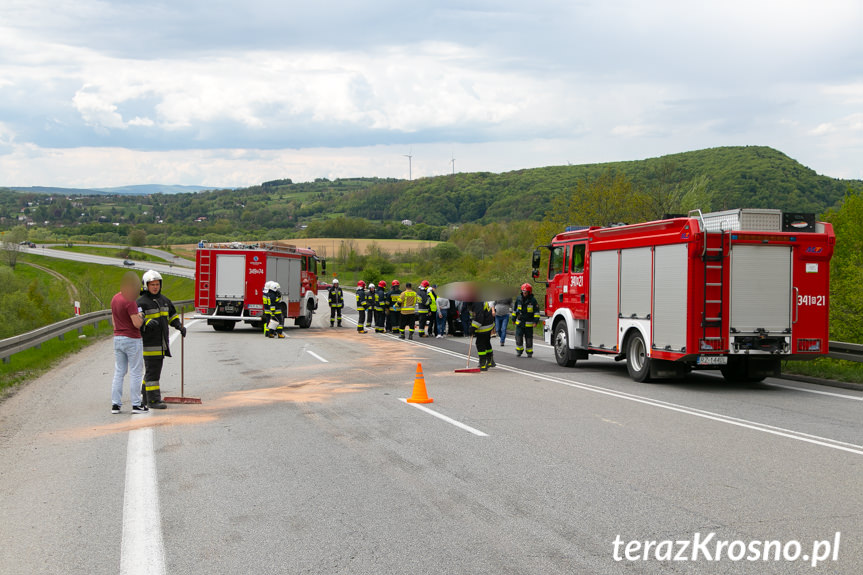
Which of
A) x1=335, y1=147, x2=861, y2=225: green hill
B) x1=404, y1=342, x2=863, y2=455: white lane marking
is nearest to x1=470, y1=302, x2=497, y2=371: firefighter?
x1=404, y1=342, x2=863, y2=455: white lane marking

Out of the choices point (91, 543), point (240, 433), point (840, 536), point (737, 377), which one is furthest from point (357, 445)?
point (737, 377)

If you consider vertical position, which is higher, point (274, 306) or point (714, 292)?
point (714, 292)

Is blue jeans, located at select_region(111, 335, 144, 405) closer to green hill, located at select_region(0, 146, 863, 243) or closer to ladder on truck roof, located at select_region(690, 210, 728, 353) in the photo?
ladder on truck roof, located at select_region(690, 210, 728, 353)

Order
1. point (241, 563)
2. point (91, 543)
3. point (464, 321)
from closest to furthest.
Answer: point (241, 563) → point (91, 543) → point (464, 321)

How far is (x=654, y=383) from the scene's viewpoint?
15.0 meters

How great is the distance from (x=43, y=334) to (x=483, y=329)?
1134 cm

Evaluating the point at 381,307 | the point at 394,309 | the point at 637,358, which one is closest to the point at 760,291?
the point at 637,358

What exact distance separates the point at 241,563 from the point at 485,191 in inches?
5026

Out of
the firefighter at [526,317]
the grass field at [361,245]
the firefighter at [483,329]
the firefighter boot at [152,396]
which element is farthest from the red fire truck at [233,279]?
the grass field at [361,245]

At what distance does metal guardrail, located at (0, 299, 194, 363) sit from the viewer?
54.0 ft

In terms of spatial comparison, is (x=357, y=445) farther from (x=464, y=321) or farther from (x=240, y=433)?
(x=464, y=321)

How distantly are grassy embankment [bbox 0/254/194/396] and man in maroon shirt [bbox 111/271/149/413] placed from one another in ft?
11.5

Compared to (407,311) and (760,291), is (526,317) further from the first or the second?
(407,311)

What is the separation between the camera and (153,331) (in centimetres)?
1130
